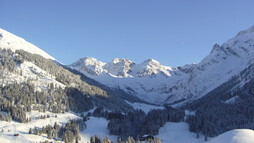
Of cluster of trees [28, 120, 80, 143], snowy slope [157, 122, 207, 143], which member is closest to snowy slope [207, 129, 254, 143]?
snowy slope [157, 122, 207, 143]

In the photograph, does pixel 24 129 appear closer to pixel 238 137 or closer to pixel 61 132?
pixel 61 132

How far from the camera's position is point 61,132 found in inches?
5049

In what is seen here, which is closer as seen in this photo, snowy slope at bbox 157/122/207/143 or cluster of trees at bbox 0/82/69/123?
snowy slope at bbox 157/122/207/143

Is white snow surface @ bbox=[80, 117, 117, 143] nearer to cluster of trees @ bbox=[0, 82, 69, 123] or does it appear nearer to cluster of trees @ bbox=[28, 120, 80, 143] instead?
cluster of trees @ bbox=[28, 120, 80, 143]

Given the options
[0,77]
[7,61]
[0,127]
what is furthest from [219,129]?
[7,61]

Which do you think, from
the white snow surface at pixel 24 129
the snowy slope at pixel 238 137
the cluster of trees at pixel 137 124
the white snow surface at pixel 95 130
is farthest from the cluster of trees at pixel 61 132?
the snowy slope at pixel 238 137

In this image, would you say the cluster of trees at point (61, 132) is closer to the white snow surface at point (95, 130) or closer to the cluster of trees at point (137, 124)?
the white snow surface at point (95, 130)

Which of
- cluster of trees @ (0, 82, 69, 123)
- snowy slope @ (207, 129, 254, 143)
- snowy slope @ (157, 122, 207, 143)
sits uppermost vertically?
cluster of trees @ (0, 82, 69, 123)

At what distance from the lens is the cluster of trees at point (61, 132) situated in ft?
387

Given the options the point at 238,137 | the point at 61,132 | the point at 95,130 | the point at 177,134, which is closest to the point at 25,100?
the point at 61,132

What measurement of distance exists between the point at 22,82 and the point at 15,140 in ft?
267

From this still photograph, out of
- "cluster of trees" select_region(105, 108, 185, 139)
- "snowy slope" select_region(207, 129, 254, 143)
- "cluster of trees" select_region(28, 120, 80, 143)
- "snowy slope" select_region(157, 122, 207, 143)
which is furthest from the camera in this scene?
"cluster of trees" select_region(105, 108, 185, 139)

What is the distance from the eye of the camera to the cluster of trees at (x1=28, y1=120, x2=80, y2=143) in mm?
117875

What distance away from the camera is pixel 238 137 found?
71.3m
